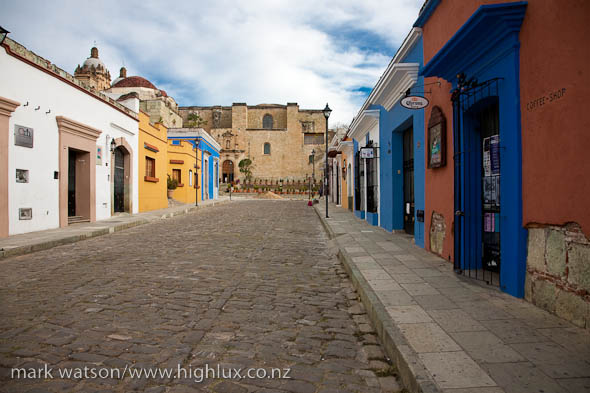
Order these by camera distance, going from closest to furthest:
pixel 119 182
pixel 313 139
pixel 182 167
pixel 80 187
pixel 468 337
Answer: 1. pixel 468 337
2. pixel 80 187
3. pixel 119 182
4. pixel 182 167
5. pixel 313 139

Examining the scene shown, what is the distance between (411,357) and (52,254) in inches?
298

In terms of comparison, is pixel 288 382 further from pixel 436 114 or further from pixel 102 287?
pixel 436 114

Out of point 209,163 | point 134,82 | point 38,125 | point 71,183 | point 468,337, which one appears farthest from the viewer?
point 134,82

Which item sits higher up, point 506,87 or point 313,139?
point 313,139

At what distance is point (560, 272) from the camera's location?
3.46 m

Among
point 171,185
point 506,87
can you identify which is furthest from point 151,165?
point 506,87

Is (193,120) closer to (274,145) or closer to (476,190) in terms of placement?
(274,145)

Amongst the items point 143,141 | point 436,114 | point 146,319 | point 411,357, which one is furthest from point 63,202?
point 411,357

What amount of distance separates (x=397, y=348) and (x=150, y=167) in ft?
64.3

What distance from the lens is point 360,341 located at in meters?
3.36

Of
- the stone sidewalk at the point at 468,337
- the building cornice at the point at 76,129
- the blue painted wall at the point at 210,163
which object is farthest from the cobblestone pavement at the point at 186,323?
the blue painted wall at the point at 210,163

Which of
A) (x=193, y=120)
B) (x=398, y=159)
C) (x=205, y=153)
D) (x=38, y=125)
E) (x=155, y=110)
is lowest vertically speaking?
(x=398, y=159)

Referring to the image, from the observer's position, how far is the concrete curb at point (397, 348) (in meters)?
2.37

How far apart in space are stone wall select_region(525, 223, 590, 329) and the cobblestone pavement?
174 centimetres
